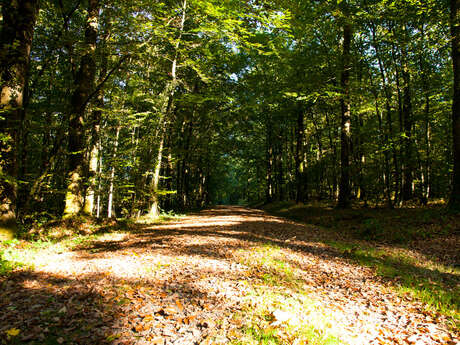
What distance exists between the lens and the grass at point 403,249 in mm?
4474

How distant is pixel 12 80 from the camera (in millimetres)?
5629

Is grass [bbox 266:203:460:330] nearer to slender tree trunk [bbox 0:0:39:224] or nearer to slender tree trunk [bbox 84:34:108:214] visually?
slender tree trunk [bbox 0:0:39:224]

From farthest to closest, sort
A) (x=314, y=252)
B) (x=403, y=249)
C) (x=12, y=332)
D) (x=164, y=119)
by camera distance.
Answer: (x=164, y=119)
(x=403, y=249)
(x=314, y=252)
(x=12, y=332)

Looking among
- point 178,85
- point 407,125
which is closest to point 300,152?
point 407,125

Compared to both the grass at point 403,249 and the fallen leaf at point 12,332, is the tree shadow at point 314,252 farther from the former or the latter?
the fallen leaf at point 12,332

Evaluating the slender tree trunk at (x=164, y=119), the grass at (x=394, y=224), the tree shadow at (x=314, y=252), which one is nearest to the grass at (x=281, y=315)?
the tree shadow at (x=314, y=252)

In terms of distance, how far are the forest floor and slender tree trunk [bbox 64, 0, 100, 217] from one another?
2.39 meters

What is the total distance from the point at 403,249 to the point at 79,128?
11594mm

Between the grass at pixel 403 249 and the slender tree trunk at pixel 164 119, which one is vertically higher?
the slender tree trunk at pixel 164 119

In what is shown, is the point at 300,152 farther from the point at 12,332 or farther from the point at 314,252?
the point at 12,332

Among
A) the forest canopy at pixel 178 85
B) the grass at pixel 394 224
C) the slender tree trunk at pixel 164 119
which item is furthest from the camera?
the slender tree trunk at pixel 164 119

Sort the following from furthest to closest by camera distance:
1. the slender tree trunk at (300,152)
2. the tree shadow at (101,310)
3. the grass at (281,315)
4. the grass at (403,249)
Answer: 1. the slender tree trunk at (300,152)
2. the grass at (403,249)
3. the grass at (281,315)
4. the tree shadow at (101,310)

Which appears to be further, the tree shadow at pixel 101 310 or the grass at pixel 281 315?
the grass at pixel 281 315

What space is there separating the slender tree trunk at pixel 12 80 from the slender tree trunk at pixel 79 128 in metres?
2.58
